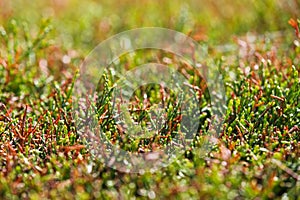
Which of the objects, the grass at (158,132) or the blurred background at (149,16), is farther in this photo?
the blurred background at (149,16)

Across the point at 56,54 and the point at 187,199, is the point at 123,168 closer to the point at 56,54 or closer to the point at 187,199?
the point at 187,199

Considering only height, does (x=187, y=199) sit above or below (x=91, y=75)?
below

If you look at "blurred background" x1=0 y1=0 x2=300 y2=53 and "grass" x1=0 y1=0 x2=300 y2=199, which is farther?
"blurred background" x1=0 y1=0 x2=300 y2=53

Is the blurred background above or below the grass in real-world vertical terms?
above

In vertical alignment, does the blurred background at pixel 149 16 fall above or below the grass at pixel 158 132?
above

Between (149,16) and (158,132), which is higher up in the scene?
(149,16)

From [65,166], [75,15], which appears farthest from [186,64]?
[75,15]

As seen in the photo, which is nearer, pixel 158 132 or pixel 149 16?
pixel 158 132

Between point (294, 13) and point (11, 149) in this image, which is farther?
point (294, 13)
